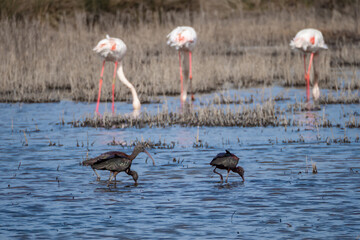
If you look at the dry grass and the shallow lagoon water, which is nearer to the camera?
the shallow lagoon water

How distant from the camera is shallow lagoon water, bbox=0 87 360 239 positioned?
627 cm

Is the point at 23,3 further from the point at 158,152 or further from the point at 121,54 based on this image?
the point at 158,152

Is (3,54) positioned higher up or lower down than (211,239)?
higher up

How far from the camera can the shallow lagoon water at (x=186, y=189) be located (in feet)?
20.6

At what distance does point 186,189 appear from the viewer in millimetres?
7816

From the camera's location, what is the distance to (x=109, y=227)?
6.30m

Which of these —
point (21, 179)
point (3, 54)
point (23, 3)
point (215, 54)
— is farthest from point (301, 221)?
point (23, 3)

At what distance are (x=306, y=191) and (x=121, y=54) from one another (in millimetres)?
8915

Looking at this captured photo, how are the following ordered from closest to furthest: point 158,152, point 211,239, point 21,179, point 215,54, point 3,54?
point 211,239
point 21,179
point 158,152
point 3,54
point 215,54

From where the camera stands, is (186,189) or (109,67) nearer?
(186,189)

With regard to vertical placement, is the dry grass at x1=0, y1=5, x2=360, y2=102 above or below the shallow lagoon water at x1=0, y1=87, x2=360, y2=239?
above

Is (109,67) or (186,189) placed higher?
(109,67)

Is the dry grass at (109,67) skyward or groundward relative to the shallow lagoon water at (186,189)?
skyward

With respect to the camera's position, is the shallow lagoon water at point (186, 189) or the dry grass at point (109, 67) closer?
the shallow lagoon water at point (186, 189)
